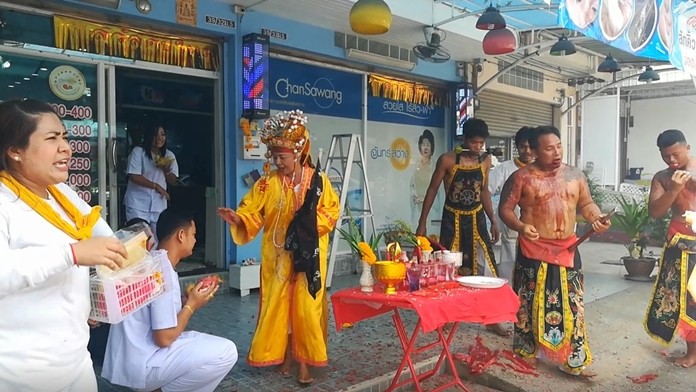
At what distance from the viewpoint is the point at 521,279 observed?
171 inches

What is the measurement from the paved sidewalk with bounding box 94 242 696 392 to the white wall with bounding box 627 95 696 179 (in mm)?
13652

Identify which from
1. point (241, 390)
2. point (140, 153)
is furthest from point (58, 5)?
point (241, 390)

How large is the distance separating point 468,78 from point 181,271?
559cm

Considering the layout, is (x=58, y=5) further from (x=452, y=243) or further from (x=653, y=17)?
(x=653, y=17)

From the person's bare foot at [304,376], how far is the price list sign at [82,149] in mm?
3043

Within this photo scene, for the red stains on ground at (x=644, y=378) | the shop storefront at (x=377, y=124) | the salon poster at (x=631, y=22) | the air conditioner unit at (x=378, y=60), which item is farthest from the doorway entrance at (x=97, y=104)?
the red stains on ground at (x=644, y=378)

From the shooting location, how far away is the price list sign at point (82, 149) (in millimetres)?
5539

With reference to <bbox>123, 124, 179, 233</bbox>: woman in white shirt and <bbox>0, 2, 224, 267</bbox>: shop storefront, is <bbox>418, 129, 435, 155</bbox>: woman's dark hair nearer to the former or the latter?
<bbox>0, 2, 224, 267</bbox>: shop storefront

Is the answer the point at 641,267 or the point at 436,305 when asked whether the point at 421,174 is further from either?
the point at 436,305

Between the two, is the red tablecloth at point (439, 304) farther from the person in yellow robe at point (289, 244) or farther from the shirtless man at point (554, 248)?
the shirtless man at point (554, 248)

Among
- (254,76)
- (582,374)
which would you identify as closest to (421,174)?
(254,76)

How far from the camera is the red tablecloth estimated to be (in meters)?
3.14

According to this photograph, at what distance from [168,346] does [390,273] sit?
50.4 inches

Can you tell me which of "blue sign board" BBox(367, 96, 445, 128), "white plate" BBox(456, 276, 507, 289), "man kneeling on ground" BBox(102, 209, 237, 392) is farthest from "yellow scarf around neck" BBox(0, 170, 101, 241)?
"blue sign board" BBox(367, 96, 445, 128)
